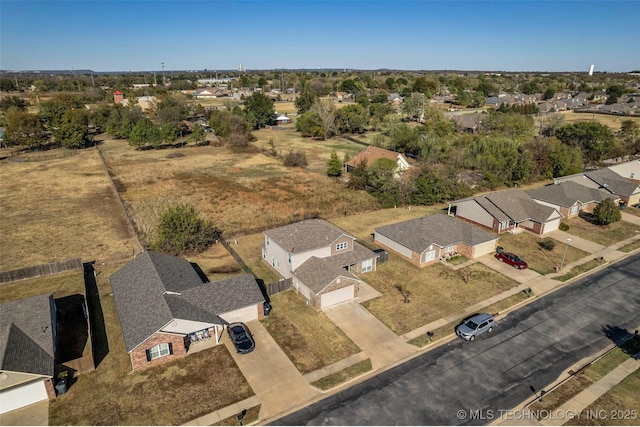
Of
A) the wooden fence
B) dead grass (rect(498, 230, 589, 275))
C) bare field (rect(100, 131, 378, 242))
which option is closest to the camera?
the wooden fence

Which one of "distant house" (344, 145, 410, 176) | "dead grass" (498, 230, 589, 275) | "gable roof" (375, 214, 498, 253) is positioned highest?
"distant house" (344, 145, 410, 176)

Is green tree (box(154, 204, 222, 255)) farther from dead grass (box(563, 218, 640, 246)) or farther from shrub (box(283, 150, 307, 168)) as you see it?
dead grass (box(563, 218, 640, 246))

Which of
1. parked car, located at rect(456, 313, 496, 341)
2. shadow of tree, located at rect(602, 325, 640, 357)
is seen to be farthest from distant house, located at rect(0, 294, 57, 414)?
shadow of tree, located at rect(602, 325, 640, 357)

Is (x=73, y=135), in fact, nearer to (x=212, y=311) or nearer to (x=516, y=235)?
(x=212, y=311)

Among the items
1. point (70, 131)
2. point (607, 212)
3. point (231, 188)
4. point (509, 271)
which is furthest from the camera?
point (70, 131)

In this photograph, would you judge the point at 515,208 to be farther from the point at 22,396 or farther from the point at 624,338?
the point at 22,396

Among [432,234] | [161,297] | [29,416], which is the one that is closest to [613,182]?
[432,234]

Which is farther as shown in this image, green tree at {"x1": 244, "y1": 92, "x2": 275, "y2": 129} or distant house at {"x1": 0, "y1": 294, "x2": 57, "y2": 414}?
green tree at {"x1": 244, "y1": 92, "x2": 275, "y2": 129}
